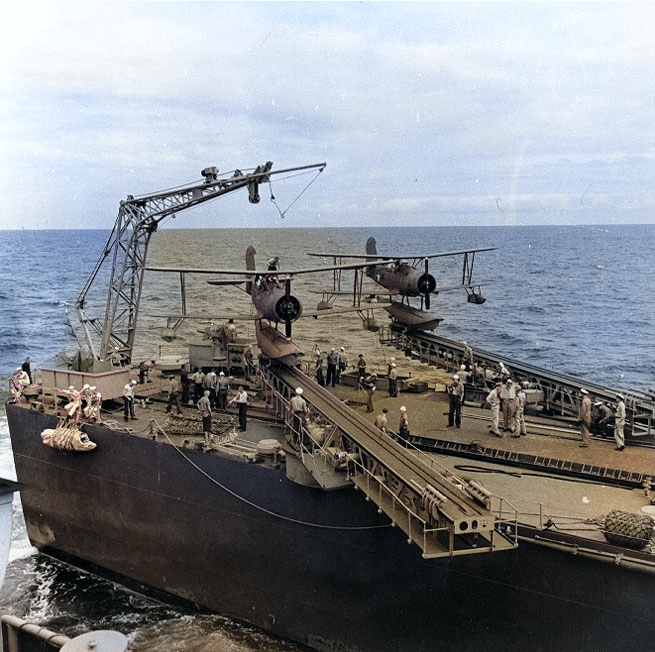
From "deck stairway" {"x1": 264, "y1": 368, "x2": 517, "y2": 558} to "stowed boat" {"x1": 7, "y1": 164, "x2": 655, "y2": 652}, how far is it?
5cm

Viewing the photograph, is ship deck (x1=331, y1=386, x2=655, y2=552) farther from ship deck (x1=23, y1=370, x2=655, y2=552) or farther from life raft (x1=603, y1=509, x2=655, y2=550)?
life raft (x1=603, y1=509, x2=655, y2=550)

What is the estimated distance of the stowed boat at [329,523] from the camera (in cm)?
1308

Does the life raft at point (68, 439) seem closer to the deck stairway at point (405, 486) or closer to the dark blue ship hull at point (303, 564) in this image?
the dark blue ship hull at point (303, 564)

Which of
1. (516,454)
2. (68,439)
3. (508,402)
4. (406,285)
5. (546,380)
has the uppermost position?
(406,285)

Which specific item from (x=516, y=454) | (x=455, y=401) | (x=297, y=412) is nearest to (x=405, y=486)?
(x=297, y=412)

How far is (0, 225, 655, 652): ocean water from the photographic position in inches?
764

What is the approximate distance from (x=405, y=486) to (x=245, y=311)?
49968 millimetres

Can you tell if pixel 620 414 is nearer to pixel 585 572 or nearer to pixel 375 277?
pixel 585 572

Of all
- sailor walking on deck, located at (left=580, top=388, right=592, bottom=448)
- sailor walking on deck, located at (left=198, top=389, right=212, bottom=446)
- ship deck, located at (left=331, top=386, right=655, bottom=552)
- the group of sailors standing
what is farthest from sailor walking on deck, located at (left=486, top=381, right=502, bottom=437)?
sailor walking on deck, located at (left=198, top=389, right=212, bottom=446)

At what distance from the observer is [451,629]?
1462 cm

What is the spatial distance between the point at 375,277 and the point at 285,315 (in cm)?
886

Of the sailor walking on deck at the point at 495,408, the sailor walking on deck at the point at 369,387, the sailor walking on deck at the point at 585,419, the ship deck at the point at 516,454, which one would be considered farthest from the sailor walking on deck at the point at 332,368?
the sailor walking on deck at the point at 585,419

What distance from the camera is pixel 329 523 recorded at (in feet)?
52.5

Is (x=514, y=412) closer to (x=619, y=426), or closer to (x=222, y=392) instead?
(x=619, y=426)
